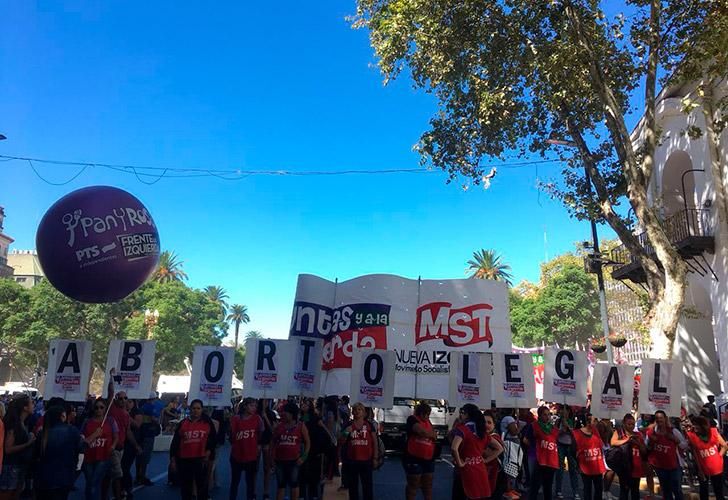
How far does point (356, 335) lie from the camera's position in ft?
42.9

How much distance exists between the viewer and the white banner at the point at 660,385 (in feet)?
35.2

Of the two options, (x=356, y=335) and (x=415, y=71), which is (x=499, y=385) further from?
(x=415, y=71)

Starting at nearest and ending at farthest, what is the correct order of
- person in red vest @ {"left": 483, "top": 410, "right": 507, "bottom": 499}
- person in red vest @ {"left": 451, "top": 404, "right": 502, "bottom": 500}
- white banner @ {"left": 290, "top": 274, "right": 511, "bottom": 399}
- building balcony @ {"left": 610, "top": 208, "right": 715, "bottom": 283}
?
person in red vest @ {"left": 451, "top": 404, "right": 502, "bottom": 500} → person in red vest @ {"left": 483, "top": 410, "right": 507, "bottom": 499} → white banner @ {"left": 290, "top": 274, "right": 511, "bottom": 399} → building balcony @ {"left": 610, "top": 208, "right": 715, "bottom": 283}

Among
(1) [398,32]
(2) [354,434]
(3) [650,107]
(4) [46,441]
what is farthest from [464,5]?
(4) [46,441]

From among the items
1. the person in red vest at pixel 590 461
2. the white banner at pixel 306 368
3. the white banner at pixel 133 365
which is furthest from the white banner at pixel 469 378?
the white banner at pixel 133 365

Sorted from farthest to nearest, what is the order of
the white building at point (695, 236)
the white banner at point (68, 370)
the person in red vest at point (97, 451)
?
the white building at point (695, 236) < the white banner at point (68, 370) < the person in red vest at point (97, 451)

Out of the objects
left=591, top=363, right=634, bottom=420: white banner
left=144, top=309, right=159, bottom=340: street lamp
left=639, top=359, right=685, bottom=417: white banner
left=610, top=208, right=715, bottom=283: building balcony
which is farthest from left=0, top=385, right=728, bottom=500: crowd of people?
left=144, top=309, right=159, bottom=340: street lamp

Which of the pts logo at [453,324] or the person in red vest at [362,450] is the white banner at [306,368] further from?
→ the pts logo at [453,324]

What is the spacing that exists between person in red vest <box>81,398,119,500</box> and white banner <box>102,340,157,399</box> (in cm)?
133

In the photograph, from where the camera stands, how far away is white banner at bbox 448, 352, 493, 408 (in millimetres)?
10250

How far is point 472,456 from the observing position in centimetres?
671

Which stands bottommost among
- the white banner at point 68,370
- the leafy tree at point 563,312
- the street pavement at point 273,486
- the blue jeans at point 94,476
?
the street pavement at point 273,486

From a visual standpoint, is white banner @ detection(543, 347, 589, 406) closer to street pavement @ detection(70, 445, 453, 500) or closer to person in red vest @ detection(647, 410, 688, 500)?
person in red vest @ detection(647, 410, 688, 500)

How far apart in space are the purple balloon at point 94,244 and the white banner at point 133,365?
5.19ft
